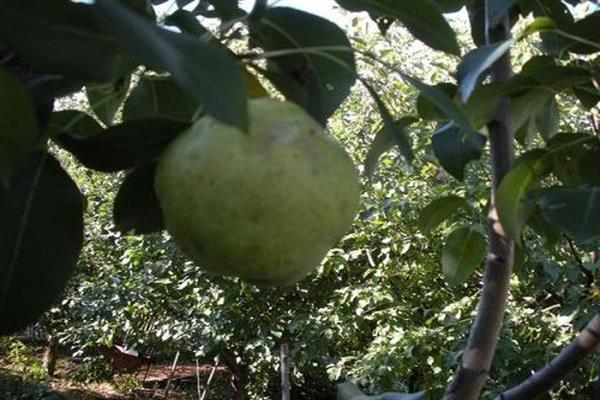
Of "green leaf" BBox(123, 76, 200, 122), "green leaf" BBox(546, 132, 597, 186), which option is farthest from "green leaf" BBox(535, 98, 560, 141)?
"green leaf" BBox(123, 76, 200, 122)

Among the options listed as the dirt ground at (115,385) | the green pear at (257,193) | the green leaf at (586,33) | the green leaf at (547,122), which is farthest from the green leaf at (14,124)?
the dirt ground at (115,385)

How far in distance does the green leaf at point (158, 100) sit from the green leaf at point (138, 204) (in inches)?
4.8

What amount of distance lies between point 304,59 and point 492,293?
17.5 inches

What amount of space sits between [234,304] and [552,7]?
445cm

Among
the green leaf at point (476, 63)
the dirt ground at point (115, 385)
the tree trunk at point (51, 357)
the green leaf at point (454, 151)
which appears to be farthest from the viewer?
the tree trunk at point (51, 357)

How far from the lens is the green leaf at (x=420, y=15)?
72 centimetres

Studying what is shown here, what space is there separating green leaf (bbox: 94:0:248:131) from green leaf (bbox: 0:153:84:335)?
225 mm

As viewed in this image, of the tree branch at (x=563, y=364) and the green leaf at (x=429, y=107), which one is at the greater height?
the green leaf at (x=429, y=107)

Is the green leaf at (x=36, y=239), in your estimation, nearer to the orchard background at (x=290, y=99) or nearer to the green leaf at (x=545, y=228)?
the orchard background at (x=290, y=99)

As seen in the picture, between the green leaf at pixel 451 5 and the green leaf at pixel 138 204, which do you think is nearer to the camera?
the green leaf at pixel 138 204

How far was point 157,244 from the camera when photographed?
558 centimetres

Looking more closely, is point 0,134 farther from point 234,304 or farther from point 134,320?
point 134,320

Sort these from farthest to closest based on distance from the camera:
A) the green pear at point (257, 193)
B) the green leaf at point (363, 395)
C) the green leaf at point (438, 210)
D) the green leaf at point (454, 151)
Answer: the green leaf at point (438, 210) → the green leaf at point (454, 151) → the green leaf at point (363, 395) → the green pear at point (257, 193)

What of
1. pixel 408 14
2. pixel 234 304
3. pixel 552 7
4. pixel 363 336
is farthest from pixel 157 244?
pixel 408 14
